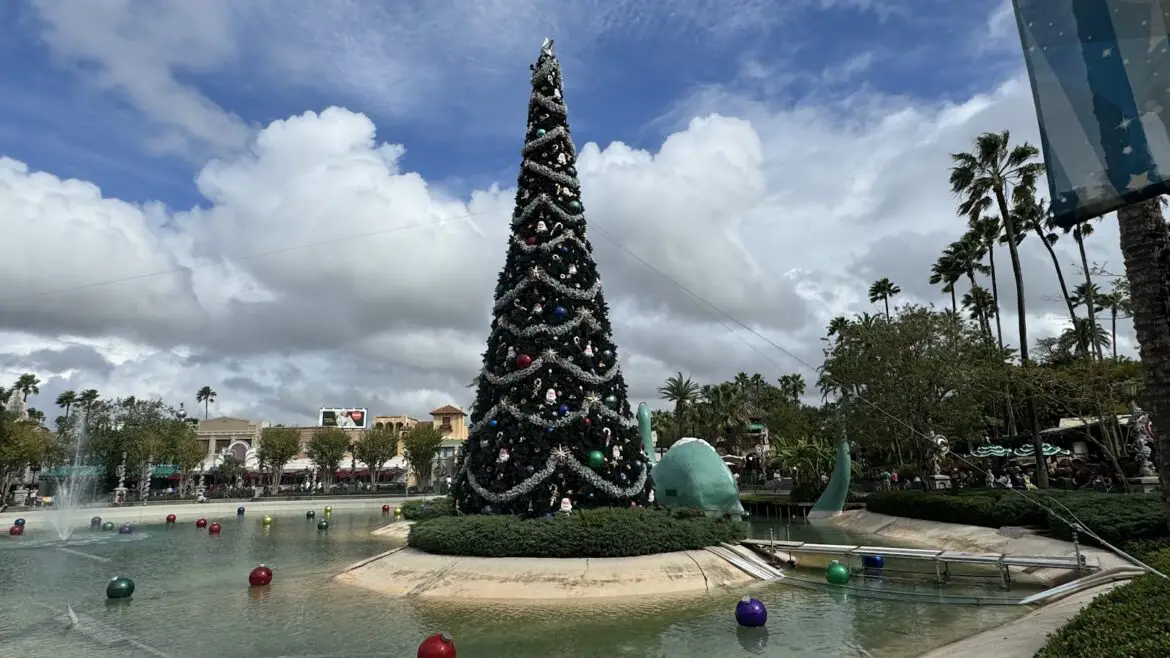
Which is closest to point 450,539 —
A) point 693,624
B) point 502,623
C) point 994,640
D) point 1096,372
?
point 502,623

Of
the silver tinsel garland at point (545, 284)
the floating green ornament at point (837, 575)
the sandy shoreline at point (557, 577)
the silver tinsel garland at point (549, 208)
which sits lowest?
the floating green ornament at point (837, 575)

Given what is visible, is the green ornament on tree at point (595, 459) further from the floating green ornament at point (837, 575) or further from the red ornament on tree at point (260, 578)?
the red ornament on tree at point (260, 578)

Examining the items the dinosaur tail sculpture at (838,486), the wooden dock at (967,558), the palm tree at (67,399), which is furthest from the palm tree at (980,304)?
the palm tree at (67,399)

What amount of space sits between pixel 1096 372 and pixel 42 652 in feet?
108

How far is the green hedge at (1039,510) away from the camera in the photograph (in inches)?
588

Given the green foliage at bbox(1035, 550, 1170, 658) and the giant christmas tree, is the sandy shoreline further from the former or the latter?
the green foliage at bbox(1035, 550, 1170, 658)

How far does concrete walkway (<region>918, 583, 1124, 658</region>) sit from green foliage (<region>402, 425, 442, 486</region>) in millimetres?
59042

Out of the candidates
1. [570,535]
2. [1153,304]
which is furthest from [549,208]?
[1153,304]

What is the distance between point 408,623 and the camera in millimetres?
11633

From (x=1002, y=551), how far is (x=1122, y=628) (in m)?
14.9

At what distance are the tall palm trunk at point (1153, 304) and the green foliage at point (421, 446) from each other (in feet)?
201

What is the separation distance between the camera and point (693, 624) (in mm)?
11312

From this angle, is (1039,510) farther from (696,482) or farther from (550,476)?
(550,476)

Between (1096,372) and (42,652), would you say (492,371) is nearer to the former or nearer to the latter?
(42,652)
